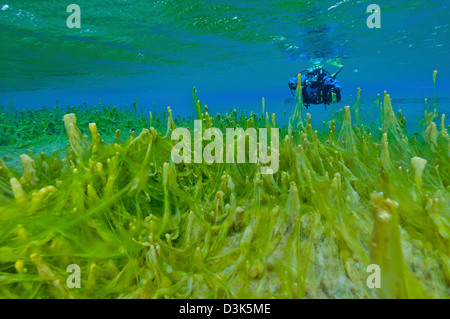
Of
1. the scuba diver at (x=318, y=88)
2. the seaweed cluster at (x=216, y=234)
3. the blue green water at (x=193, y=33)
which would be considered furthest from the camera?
the blue green water at (x=193, y=33)

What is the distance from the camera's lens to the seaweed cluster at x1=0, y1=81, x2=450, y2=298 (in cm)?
159

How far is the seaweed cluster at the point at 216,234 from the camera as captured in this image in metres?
1.59

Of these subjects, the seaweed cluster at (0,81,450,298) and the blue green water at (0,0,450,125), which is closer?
the seaweed cluster at (0,81,450,298)

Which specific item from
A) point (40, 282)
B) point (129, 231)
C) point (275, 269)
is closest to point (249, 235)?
point (275, 269)

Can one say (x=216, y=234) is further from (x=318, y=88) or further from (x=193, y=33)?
(x=193, y=33)

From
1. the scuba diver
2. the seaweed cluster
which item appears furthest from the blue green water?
the seaweed cluster

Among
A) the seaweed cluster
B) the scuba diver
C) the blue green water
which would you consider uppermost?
the blue green water

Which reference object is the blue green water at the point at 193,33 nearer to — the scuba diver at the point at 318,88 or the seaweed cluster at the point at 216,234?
the scuba diver at the point at 318,88

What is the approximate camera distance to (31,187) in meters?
2.46

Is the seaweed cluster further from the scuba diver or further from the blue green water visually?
the scuba diver

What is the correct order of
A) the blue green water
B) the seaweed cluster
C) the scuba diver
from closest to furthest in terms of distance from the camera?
the seaweed cluster
the scuba diver
the blue green water

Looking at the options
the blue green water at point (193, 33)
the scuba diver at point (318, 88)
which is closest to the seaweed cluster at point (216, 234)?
the blue green water at point (193, 33)

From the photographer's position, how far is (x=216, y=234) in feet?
6.98

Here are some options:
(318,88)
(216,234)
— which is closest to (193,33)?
(318,88)
